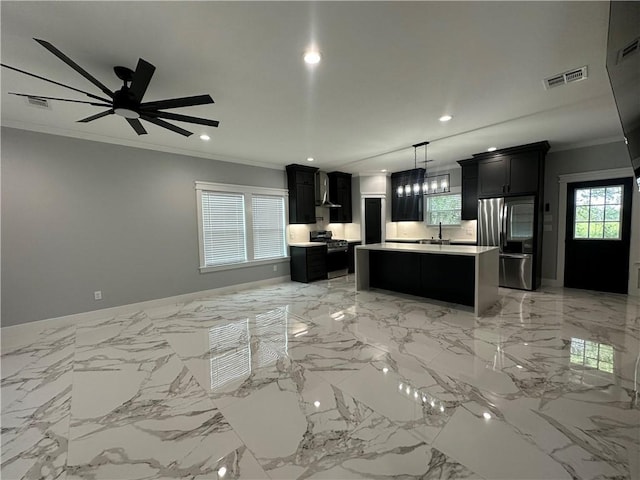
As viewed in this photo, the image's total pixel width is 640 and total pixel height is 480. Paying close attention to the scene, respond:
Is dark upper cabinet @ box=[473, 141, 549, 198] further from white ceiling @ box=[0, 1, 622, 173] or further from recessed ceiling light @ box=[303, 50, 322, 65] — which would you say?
recessed ceiling light @ box=[303, 50, 322, 65]

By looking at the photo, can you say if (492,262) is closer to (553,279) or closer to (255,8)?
(553,279)

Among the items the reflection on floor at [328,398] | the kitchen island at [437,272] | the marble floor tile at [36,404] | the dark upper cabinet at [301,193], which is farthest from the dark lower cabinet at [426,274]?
the marble floor tile at [36,404]

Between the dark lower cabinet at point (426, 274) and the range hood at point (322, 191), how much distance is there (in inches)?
78.9

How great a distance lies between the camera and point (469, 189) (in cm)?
602

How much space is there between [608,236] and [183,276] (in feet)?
25.4

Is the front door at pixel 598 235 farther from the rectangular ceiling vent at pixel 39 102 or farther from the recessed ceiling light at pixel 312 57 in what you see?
the rectangular ceiling vent at pixel 39 102

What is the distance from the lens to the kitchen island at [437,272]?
385cm

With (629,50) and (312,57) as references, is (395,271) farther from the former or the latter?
(629,50)

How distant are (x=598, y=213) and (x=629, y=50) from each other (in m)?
5.00

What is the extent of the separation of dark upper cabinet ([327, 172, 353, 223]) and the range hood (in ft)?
0.52

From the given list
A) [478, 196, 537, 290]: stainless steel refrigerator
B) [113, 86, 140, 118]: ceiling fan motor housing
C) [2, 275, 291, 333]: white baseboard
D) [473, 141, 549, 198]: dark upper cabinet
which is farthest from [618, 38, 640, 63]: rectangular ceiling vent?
[2, 275, 291, 333]: white baseboard

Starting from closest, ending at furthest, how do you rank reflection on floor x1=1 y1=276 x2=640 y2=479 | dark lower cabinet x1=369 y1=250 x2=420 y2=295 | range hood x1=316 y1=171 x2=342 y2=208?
reflection on floor x1=1 y1=276 x2=640 y2=479
dark lower cabinet x1=369 y1=250 x2=420 y2=295
range hood x1=316 y1=171 x2=342 y2=208

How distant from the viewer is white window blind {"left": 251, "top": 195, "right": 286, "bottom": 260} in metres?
5.93

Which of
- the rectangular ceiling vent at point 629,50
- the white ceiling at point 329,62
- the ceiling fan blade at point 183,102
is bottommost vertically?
the rectangular ceiling vent at point 629,50
